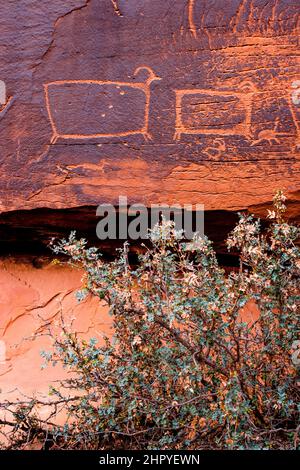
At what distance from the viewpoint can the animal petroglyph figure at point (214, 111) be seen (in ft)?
10.3

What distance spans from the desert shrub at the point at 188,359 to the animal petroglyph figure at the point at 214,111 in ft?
2.04

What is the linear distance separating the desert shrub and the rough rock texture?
0.58m

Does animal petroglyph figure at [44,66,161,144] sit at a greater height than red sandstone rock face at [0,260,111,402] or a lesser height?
greater

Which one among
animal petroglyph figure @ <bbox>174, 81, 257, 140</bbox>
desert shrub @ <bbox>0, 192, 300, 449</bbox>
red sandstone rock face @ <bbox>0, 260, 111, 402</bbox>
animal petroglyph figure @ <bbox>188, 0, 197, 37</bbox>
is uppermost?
animal petroglyph figure @ <bbox>188, 0, 197, 37</bbox>

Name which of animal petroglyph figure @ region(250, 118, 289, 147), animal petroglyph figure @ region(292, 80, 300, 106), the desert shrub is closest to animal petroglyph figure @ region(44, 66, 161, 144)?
animal petroglyph figure @ region(250, 118, 289, 147)

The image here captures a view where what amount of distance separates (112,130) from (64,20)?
631 millimetres

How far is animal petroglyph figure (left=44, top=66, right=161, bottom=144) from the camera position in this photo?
10.6 feet

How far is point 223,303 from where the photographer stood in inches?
94.0

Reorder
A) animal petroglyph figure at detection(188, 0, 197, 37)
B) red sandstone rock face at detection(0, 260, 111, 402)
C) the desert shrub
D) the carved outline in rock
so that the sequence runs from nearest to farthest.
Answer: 1. the desert shrub
2. animal petroglyph figure at detection(188, 0, 197, 37)
3. the carved outline in rock
4. red sandstone rock face at detection(0, 260, 111, 402)

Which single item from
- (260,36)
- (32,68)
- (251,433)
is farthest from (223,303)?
(32,68)

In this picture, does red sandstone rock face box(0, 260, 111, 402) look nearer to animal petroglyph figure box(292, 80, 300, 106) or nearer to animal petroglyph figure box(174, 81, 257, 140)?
animal petroglyph figure box(174, 81, 257, 140)

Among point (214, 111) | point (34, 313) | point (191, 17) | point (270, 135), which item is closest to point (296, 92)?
point (270, 135)

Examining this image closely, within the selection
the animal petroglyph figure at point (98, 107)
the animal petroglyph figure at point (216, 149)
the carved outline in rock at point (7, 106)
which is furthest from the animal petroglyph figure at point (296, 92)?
the carved outline in rock at point (7, 106)
